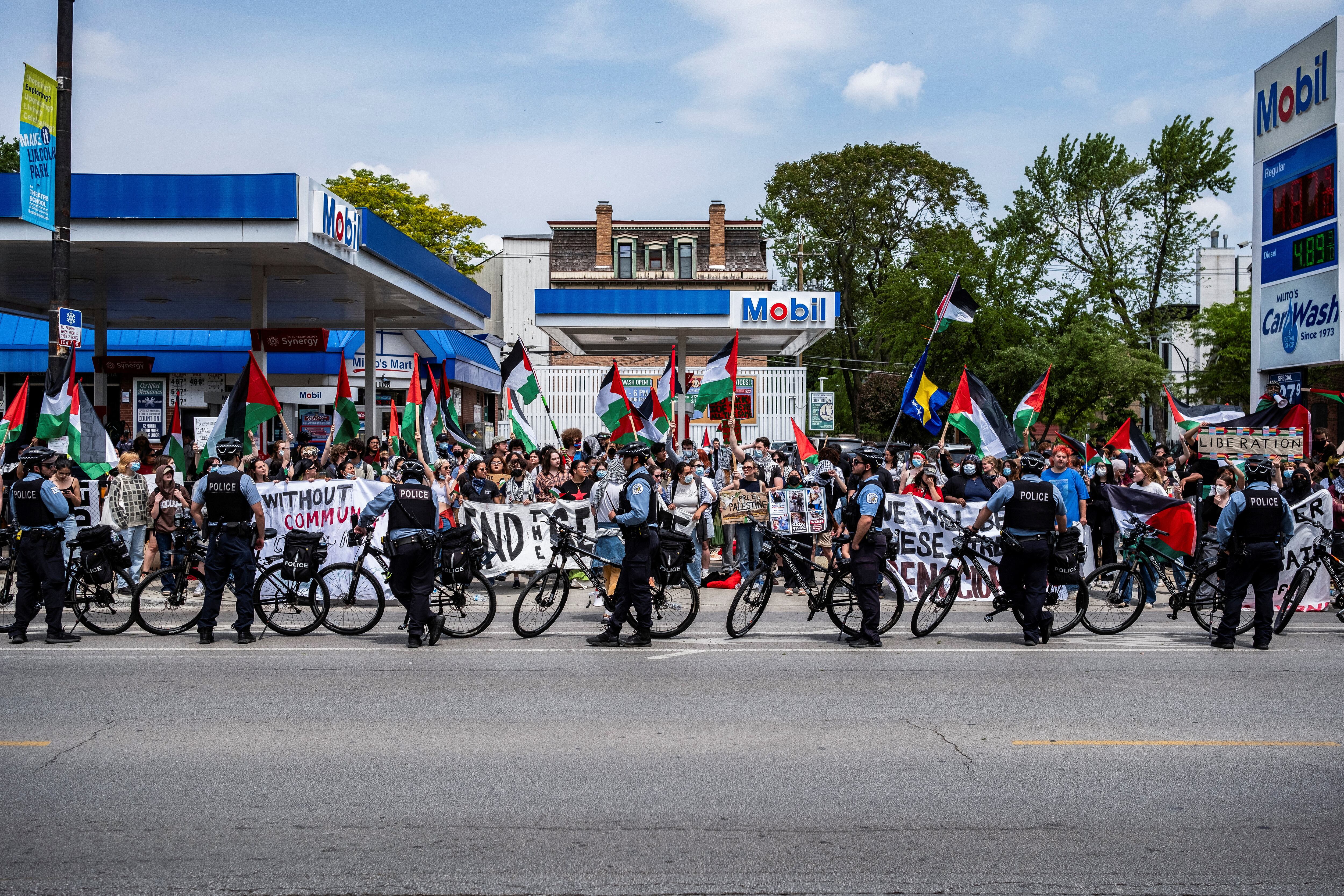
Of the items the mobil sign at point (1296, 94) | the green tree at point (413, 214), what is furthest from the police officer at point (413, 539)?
the green tree at point (413, 214)

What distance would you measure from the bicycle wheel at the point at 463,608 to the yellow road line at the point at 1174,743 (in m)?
5.45

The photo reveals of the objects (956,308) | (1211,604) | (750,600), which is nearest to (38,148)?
(750,600)

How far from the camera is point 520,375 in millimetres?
20359

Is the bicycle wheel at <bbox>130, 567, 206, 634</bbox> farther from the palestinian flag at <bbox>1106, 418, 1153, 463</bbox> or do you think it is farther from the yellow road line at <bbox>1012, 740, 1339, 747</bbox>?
the palestinian flag at <bbox>1106, 418, 1153, 463</bbox>

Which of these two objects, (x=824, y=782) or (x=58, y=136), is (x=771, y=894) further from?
(x=58, y=136)

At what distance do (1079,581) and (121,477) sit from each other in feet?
34.6

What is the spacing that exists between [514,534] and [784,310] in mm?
15975

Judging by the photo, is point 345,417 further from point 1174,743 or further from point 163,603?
point 1174,743

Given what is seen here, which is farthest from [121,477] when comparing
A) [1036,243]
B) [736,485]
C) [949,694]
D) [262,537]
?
[1036,243]

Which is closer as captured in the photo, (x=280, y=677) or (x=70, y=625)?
(x=280, y=677)

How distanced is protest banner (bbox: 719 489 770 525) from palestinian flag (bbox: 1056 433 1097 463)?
6.27 m

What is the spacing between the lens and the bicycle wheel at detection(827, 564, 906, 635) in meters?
10.5

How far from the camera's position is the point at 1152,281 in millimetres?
42625

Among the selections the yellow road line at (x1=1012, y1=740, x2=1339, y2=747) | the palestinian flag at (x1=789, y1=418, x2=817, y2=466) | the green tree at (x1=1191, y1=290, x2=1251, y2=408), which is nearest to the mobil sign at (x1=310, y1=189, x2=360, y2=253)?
the palestinian flag at (x1=789, y1=418, x2=817, y2=466)
